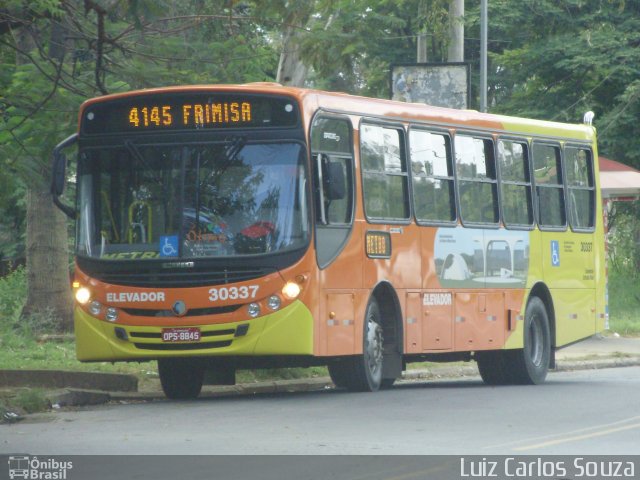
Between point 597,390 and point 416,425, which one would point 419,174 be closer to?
point 597,390

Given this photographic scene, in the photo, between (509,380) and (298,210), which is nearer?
(298,210)

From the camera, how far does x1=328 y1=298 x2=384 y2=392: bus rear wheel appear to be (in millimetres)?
16375

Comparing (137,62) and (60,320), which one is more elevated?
(137,62)

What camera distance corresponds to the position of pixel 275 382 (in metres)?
17.9

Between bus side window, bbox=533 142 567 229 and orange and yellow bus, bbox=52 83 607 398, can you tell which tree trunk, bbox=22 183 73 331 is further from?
bus side window, bbox=533 142 567 229

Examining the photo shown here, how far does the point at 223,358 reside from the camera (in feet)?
50.8

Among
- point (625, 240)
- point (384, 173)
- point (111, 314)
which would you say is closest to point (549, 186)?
point (384, 173)

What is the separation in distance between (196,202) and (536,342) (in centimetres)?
655

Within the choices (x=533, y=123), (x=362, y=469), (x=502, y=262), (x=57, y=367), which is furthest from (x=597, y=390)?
(x=362, y=469)

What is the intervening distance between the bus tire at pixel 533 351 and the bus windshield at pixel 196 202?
5.44 meters

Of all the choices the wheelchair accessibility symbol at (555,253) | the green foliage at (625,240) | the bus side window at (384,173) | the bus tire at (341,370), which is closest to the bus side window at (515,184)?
the wheelchair accessibility symbol at (555,253)

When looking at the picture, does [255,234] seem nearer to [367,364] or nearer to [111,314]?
[111,314]

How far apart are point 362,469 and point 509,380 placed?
10.4 m

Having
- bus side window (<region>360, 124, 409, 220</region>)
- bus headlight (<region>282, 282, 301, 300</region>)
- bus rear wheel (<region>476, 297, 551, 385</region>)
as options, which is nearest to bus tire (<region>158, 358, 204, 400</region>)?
bus headlight (<region>282, 282, 301, 300</region>)
